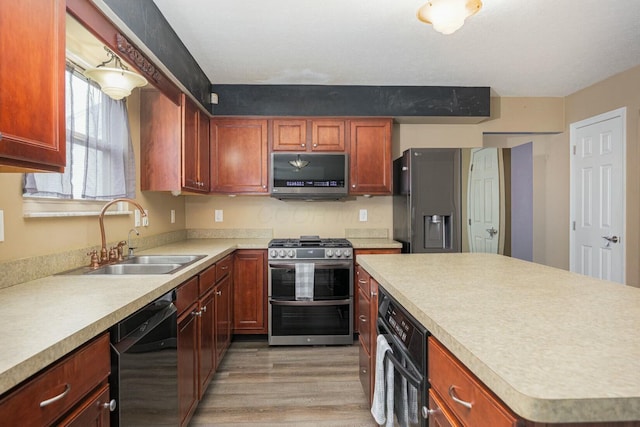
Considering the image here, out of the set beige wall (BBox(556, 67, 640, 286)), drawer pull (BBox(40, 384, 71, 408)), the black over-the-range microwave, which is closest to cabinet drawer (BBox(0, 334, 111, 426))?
drawer pull (BBox(40, 384, 71, 408))

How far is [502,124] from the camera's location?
12.0ft

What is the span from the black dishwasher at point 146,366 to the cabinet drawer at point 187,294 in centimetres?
8

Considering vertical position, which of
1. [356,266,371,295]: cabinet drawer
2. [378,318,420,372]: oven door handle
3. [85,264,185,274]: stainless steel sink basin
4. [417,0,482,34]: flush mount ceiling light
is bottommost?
[378,318,420,372]: oven door handle

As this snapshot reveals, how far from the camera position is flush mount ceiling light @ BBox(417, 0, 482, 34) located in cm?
166

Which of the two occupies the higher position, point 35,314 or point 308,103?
point 308,103

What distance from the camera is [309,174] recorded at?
324cm

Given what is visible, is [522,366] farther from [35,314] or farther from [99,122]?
[99,122]

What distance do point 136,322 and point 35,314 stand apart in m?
Answer: 0.30

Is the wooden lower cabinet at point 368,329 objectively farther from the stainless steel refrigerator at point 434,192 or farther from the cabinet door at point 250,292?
the cabinet door at point 250,292

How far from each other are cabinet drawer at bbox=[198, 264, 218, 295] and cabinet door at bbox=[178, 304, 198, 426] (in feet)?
0.47

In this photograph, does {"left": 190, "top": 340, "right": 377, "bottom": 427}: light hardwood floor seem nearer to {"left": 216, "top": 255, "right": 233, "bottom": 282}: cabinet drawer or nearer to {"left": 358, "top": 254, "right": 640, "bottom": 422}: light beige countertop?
{"left": 216, "top": 255, "right": 233, "bottom": 282}: cabinet drawer

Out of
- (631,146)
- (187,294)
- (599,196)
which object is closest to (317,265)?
(187,294)

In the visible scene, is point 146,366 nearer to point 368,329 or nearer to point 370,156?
point 368,329

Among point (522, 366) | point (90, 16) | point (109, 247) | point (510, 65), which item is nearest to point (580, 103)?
point (510, 65)
